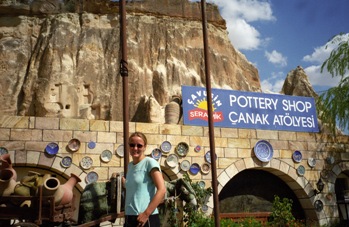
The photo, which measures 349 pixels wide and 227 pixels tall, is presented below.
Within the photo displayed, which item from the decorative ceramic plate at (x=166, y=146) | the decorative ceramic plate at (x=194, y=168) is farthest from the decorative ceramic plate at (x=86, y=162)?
the decorative ceramic plate at (x=194, y=168)

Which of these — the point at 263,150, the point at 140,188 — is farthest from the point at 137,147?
the point at 263,150

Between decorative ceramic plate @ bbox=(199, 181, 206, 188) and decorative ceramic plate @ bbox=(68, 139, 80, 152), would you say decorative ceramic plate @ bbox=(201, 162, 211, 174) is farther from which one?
decorative ceramic plate @ bbox=(68, 139, 80, 152)

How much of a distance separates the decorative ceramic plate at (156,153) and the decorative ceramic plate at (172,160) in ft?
0.73

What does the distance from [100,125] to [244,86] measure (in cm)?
2345

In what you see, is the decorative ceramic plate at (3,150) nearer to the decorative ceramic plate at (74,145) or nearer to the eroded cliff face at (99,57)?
the decorative ceramic plate at (74,145)

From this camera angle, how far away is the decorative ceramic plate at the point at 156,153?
777 centimetres

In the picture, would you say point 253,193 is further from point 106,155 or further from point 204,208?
point 106,155

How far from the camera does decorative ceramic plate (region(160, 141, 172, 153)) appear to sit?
7.91 metres

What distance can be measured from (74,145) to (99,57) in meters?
20.0

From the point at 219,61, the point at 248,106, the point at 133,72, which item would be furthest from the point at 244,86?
the point at 248,106

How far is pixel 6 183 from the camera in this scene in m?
3.65

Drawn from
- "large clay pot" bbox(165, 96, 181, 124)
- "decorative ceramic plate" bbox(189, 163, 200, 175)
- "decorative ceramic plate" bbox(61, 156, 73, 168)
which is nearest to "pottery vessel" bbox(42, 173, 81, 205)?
"decorative ceramic plate" bbox(61, 156, 73, 168)

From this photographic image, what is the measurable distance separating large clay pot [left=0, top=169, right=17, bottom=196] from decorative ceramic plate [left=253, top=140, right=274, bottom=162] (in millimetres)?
6299

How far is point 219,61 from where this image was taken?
29484 millimetres
